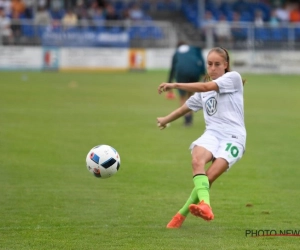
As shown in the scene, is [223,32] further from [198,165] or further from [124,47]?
[198,165]

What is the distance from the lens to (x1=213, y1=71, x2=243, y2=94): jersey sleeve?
7688 mm

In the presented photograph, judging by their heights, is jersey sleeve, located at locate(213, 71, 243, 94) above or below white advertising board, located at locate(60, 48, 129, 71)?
above

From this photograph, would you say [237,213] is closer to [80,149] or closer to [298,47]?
[80,149]

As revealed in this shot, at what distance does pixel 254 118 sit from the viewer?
20.4m

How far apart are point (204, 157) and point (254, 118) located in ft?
42.3

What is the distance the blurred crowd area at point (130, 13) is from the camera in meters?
35.7

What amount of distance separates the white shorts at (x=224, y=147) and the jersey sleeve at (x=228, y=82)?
504mm

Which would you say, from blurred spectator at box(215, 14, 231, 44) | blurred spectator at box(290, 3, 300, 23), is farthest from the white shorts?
blurred spectator at box(290, 3, 300, 23)

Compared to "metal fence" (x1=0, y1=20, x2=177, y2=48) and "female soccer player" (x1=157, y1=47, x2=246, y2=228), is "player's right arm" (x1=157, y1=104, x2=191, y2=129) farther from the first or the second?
"metal fence" (x1=0, y1=20, x2=177, y2=48)

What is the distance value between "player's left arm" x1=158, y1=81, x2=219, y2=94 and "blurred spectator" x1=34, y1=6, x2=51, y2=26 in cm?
2833

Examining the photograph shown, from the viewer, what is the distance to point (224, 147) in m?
7.79

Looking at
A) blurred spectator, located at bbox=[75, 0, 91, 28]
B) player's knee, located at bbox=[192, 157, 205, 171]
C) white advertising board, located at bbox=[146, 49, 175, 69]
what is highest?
player's knee, located at bbox=[192, 157, 205, 171]

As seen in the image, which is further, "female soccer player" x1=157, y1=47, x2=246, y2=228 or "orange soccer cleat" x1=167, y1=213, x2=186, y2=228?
"orange soccer cleat" x1=167, y1=213, x2=186, y2=228

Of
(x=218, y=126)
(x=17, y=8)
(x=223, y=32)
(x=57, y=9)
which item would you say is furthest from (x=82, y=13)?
(x=218, y=126)
